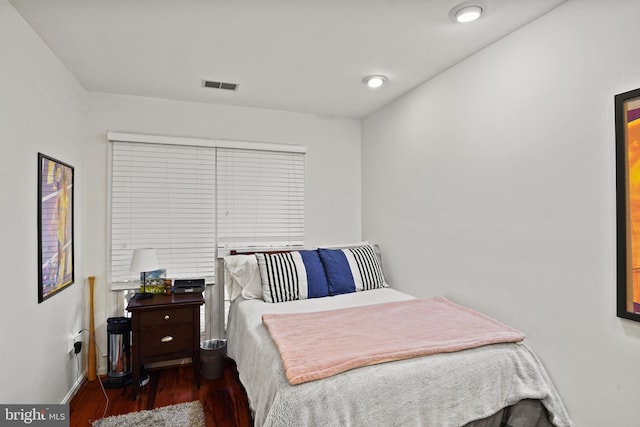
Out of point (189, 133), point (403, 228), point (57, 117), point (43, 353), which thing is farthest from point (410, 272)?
point (57, 117)

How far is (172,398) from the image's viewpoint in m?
2.69

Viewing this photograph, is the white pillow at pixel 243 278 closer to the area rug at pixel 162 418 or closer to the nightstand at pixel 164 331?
the nightstand at pixel 164 331

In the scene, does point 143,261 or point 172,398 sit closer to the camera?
point 172,398

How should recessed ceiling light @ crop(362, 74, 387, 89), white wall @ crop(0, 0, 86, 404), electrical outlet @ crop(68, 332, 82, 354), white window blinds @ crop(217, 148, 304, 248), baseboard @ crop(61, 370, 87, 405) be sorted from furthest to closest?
white window blinds @ crop(217, 148, 304, 248) < recessed ceiling light @ crop(362, 74, 387, 89) < electrical outlet @ crop(68, 332, 82, 354) < baseboard @ crop(61, 370, 87, 405) < white wall @ crop(0, 0, 86, 404)

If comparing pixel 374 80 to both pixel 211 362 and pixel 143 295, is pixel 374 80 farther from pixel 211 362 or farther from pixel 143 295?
pixel 211 362

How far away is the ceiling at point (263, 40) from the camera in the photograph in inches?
74.1

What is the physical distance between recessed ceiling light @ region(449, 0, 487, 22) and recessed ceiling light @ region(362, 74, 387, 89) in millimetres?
877

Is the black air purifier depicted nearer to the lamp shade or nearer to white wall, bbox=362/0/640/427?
the lamp shade

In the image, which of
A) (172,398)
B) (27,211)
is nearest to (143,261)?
(27,211)

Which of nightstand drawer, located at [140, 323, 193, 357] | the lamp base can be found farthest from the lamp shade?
nightstand drawer, located at [140, 323, 193, 357]

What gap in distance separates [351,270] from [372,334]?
4.13 ft

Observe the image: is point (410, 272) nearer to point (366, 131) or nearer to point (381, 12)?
point (366, 131)

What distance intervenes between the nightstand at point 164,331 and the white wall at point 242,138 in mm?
630

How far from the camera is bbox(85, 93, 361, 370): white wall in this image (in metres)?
3.12
